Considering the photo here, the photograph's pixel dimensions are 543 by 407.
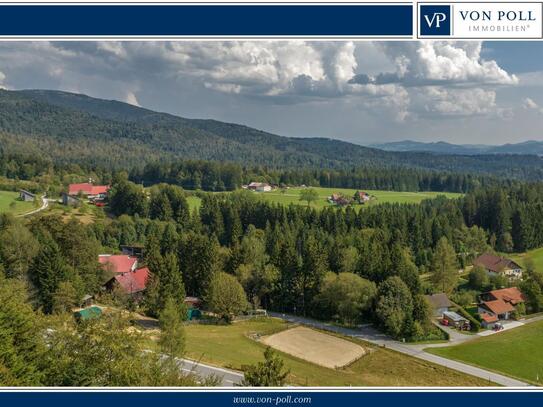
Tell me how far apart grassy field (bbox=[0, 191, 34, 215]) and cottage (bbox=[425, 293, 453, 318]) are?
46.3 meters

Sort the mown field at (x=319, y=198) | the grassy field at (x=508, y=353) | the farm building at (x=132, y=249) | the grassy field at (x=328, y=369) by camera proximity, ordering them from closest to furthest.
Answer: the grassy field at (x=328, y=369) < the grassy field at (x=508, y=353) < the farm building at (x=132, y=249) < the mown field at (x=319, y=198)

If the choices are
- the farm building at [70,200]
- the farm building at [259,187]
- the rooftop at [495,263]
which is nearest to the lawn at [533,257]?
the rooftop at [495,263]

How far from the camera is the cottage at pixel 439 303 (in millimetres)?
36062

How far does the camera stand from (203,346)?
24.3 meters

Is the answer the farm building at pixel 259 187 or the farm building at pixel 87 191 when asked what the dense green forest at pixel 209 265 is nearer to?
the farm building at pixel 87 191

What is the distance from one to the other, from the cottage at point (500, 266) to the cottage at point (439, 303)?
10979 millimetres

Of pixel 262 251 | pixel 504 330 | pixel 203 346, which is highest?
pixel 262 251

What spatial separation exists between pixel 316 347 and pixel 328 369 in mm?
4196

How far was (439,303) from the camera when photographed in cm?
3647

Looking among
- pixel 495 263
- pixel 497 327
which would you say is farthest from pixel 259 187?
pixel 497 327

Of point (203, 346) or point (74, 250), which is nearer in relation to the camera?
point (203, 346)

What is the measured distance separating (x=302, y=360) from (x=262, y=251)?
17281 mm
